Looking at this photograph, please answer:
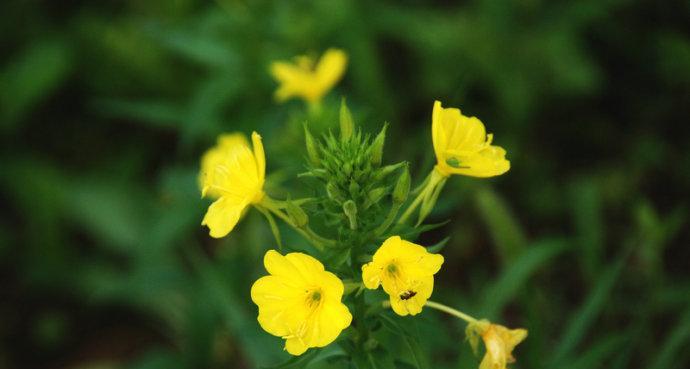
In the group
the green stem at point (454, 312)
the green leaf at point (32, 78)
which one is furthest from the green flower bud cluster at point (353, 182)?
the green leaf at point (32, 78)

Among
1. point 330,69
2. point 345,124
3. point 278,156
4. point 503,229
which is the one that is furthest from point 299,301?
point 503,229

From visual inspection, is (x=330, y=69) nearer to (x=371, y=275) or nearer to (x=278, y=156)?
(x=278, y=156)

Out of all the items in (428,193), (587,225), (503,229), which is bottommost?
(503,229)

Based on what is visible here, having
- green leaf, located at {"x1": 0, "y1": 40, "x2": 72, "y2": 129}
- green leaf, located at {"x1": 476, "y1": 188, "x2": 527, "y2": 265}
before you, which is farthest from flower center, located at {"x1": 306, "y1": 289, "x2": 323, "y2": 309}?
green leaf, located at {"x1": 0, "y1": 40, "x2": 72, "y2": 129}

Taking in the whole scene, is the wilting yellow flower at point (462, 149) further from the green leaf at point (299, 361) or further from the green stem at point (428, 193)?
the green leaf at point (299, 361)

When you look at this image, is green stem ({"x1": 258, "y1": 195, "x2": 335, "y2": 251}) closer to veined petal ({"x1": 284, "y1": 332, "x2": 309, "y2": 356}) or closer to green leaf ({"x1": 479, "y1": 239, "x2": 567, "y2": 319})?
veined petal ({"x1": 284, "y1": 332, "x2": 309, "y2": 356})
